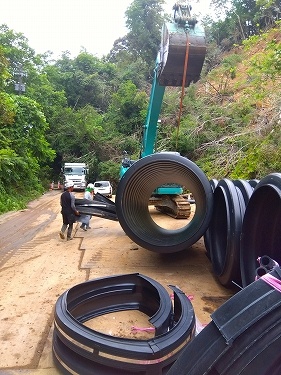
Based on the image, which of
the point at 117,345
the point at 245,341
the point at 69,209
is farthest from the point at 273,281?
the point at 69,209

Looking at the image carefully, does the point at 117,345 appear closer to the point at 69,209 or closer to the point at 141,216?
the point at 141,216

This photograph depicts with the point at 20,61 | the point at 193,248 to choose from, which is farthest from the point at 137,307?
the point at 20,61

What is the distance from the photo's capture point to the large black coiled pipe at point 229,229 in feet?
13.8

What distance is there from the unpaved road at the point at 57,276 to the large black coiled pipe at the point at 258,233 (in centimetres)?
73

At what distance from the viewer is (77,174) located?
24.6 metres

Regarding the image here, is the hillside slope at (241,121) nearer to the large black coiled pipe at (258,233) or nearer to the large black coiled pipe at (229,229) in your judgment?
the large black coiled pipe at (229,229)

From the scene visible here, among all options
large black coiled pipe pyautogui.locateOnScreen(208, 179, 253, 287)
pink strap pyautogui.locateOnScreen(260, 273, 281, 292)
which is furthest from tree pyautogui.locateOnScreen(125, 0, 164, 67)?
pink strap pyautogui.locateOnScreen(260, 273, 281, 292)

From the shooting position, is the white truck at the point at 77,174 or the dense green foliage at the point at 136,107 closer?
the dense green foliage at the point at 136,107

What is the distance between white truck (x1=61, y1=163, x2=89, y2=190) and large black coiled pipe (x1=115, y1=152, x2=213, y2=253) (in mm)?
17598

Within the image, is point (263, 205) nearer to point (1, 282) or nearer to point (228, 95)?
point (1, 282)

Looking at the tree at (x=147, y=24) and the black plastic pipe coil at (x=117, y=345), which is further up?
the tree at (x=147, y=24)

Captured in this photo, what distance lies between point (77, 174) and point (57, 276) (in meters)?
19.8

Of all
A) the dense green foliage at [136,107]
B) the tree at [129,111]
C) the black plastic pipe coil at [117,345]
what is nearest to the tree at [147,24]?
the dense green foliage at [136,107]

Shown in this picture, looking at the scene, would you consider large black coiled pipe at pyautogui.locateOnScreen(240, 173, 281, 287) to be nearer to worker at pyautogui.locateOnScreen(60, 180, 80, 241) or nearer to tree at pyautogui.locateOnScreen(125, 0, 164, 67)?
worker at pyautogui.locateOnScreen(60, 180, 80, 241)
